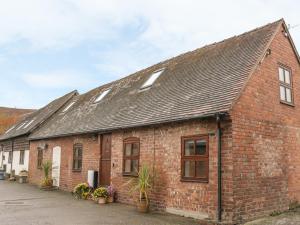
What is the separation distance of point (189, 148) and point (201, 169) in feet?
2.69

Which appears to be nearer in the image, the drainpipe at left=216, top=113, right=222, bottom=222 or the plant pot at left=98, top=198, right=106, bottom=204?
the drainpipe at left=216, top=113, right=222, bottom=222

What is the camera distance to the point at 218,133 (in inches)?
395

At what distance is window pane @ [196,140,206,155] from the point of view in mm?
10555

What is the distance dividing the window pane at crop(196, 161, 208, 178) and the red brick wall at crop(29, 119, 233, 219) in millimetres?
263

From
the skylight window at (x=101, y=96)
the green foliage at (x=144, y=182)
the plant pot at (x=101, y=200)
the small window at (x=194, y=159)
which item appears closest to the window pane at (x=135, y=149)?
the green foliage at (x=144, y=182)

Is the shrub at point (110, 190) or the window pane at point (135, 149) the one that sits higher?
the window pane at point (135, 149)

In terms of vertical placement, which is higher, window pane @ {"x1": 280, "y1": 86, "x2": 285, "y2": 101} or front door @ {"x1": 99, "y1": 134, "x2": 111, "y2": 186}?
window pane @ {"x1": 280, "y1": 86, "x2": 285, "y2": 101}

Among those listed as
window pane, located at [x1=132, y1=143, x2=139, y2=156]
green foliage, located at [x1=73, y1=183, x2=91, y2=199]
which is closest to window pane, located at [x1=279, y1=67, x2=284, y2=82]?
window pane, located at [x1=132, y1=143, x2=139, y2=156]

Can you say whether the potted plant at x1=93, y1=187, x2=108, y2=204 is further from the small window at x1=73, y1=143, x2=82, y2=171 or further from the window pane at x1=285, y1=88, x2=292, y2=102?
the window pane at x1=285, y1=88, x2=292, y2=102

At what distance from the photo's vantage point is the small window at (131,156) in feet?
43.6

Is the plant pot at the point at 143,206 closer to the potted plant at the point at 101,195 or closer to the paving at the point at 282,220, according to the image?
the potted plant at the point at 101,195

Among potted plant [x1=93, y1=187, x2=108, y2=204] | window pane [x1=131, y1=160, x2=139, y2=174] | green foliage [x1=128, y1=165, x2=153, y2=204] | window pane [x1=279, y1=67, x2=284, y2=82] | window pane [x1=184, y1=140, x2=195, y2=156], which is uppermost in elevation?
window pane [x1=279, y1=67, x2=284, y2=82]

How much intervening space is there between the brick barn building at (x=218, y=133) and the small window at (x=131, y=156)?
0.04 m

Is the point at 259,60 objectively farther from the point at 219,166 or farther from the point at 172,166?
the point at 172,166
